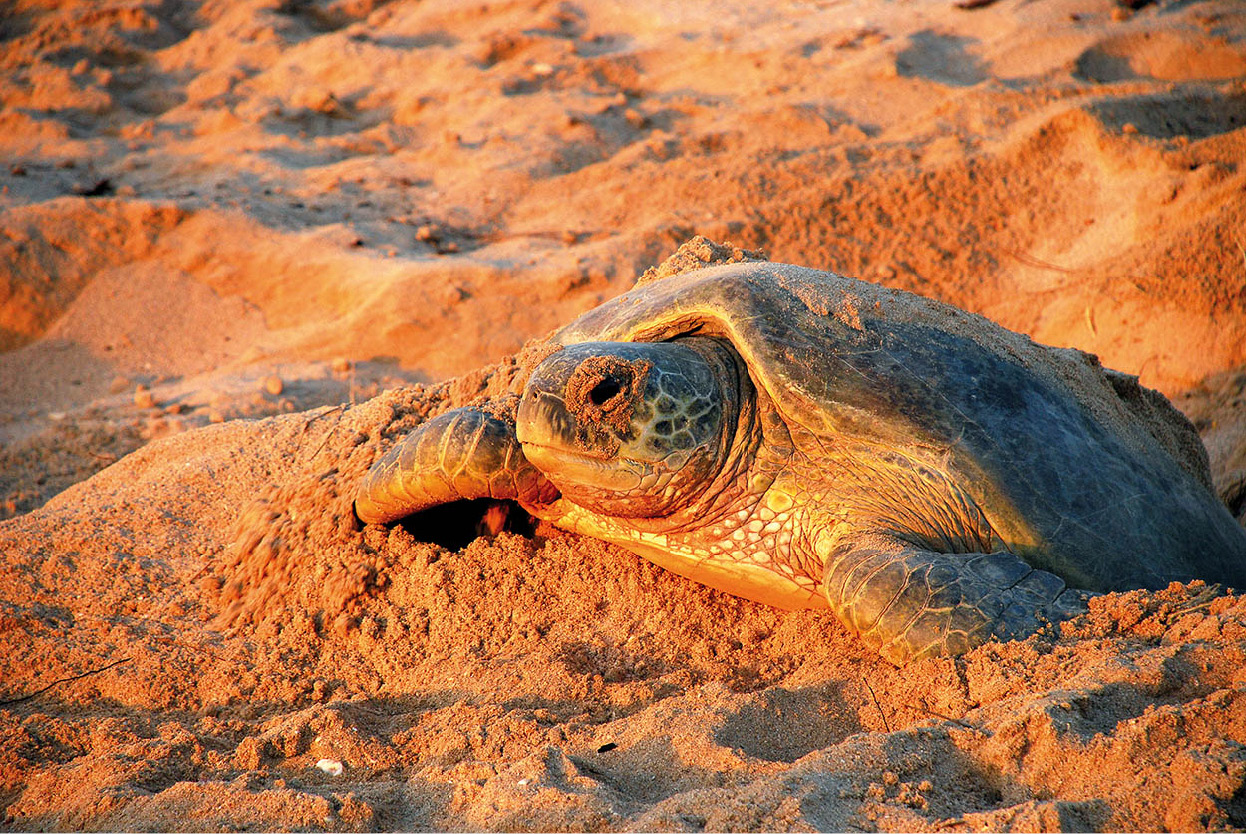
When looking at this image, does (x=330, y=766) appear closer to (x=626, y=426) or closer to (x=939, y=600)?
(x=626, y=426)

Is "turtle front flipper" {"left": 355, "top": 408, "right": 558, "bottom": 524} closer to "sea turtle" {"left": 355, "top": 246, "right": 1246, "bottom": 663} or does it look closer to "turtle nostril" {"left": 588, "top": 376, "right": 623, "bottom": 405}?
"sea turtle" {"left": 355, "top": 246, "right": 1246, "bottom": 663}

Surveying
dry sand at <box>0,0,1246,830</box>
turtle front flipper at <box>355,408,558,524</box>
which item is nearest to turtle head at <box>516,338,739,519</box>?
turtle front flipper at <box>355,408,558,524</box>

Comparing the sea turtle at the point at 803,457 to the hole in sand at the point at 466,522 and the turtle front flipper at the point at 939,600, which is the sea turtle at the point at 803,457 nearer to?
the turtle front flipper at the point at 939,600

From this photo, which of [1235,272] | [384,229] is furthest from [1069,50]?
[384,229]

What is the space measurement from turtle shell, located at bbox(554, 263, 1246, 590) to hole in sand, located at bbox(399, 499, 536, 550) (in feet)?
2.26

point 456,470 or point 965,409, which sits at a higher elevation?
point 965,409

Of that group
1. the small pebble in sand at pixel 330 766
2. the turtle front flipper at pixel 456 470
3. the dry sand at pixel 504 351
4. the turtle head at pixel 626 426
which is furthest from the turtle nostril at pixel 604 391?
the small pebble in sand at pixel 330 766

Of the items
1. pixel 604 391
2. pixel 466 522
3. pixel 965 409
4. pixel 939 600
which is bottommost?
pixel 466 522

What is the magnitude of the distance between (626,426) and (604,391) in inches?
4.9

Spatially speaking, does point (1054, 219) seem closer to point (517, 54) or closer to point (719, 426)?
point (719, 426)

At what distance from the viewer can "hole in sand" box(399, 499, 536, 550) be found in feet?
9.67

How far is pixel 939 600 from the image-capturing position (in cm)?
215

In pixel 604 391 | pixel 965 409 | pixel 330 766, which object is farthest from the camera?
pixel 965 409

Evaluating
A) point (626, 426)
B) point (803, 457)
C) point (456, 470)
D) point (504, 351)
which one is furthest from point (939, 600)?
point (504, 351)
